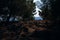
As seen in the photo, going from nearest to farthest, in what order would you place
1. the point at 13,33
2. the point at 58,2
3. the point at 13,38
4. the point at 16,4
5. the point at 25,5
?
Result: the point at 58,2
the point at 13,38
the point at 13,33
the point at 16,4
the point at 25,5

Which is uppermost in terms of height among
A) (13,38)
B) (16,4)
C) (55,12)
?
(16,4)

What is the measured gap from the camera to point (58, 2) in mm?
16969

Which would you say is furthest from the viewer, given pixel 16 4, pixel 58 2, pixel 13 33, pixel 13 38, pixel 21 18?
pixel 21 18

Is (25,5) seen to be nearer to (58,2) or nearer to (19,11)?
(19,11)

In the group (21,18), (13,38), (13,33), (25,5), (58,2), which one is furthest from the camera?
(21,18)

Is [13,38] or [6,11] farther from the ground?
[6,11]

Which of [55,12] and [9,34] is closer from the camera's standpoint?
[55,12]

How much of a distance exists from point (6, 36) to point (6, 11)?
1340 cm

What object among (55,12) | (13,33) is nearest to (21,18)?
(13,33)

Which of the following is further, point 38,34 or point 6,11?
point 6,11

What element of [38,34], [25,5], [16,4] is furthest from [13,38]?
[25,5]

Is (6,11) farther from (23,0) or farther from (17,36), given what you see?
(17,36)

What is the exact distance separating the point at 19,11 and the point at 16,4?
1.85m

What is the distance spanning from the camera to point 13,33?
20219 mm
